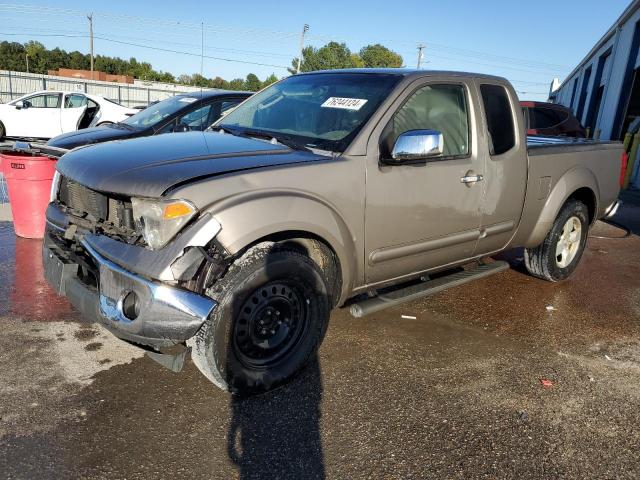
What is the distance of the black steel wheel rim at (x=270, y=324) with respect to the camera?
2.93 meters

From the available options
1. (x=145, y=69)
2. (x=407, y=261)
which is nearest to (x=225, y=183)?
(x=407, y=261)

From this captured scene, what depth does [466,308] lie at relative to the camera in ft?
15.6

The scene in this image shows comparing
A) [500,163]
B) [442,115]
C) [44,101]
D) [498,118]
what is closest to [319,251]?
[442,115]

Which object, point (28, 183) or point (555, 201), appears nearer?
point (555, 201)

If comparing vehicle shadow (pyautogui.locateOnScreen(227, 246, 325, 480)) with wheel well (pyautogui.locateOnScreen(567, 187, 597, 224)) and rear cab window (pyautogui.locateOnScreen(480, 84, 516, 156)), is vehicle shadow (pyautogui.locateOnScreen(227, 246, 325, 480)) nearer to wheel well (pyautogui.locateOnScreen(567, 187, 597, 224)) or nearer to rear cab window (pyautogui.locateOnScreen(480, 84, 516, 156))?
rear cab window (pyautogui.locateOnScreen(480, 84, 516, 156))

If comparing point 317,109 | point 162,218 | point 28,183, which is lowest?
point 28,183

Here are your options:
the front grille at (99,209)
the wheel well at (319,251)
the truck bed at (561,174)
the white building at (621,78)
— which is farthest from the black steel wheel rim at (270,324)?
the white building at (621,78)

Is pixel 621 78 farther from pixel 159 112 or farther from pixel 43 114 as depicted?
pixel 43 114

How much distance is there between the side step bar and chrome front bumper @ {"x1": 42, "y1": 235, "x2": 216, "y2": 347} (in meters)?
1.20

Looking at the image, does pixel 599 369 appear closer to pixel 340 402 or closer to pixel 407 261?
pixel 407 261

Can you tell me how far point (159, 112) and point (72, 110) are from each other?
30.7ft

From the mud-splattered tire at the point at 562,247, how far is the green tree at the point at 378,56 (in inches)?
3672

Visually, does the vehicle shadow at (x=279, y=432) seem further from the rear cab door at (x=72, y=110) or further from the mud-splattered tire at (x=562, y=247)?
the rear cab door at (x=72, y=110)

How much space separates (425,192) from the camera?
3.69m
